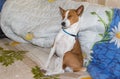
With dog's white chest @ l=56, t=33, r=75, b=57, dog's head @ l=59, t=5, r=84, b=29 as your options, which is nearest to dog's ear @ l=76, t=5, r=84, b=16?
dog's head @ l=59, t=5, r=84, b=29

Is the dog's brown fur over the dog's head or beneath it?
beneath

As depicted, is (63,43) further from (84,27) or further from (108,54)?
(108,54)

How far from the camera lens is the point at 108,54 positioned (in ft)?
4.45

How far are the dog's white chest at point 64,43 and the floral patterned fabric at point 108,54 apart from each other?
0.51 feet

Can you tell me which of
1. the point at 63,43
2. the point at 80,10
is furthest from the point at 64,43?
the point at 80,10

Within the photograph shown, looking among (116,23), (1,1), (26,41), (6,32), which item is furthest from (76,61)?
(1,1)

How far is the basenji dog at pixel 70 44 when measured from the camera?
1375 millimetres

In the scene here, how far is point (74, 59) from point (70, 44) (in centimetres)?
10

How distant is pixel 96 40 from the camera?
1.43 meters

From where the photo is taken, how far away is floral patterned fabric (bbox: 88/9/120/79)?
1307 mm

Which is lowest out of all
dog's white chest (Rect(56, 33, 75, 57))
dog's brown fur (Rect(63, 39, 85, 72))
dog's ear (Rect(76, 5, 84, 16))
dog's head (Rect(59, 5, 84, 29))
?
dog's brown fur (Rect(63, 39, 85, 72))

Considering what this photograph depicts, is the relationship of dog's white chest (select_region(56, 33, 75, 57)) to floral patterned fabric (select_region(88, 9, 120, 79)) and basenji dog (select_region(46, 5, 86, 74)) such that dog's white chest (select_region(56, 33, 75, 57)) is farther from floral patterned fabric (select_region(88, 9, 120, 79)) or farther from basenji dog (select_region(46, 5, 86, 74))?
floral patterned fabric (select_region(88, 9, 120, 79))

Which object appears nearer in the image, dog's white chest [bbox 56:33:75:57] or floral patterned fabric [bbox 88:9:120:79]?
floral patterned fabric [bbox 88:9:120:79]

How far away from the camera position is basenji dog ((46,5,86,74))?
1375 millimetres
